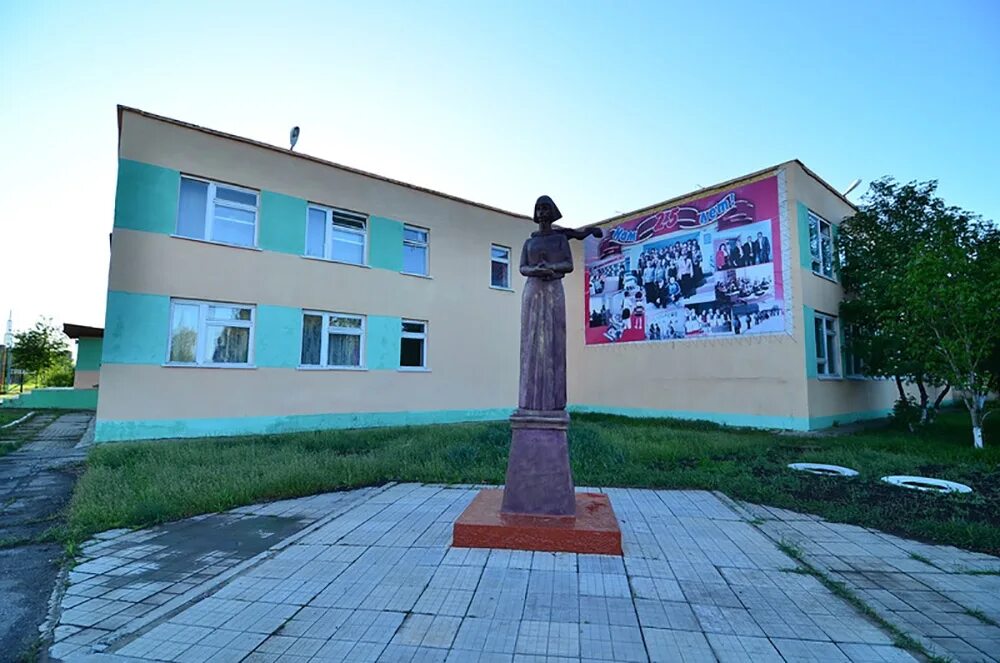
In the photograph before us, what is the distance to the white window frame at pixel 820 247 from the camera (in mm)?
13328

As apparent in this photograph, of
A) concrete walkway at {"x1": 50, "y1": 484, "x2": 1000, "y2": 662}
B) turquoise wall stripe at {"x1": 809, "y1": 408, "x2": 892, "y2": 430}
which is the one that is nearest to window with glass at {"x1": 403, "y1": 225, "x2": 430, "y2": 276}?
concrete walkway at {"x1": 50, "y1": 484, "x2": 1000, "y2": 662}

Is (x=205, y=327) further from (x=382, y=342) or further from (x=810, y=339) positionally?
(x=810, y=339)

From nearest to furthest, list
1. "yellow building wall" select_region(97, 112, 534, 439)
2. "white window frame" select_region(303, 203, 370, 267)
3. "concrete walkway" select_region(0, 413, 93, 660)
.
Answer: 1. "concrete walkway" select_region(0, 413, 93, 660)
2. "yellow building wall" select_region(97, 112, 534, 439)
3. "white window frame" select_region(303, 203, 370, 267)

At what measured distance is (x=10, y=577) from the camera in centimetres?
359

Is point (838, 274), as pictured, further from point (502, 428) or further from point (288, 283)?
point (288, 283)

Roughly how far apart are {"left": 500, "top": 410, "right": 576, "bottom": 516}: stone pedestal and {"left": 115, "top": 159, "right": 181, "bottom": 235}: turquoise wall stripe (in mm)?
9937

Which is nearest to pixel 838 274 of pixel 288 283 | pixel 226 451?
pixel 288 283

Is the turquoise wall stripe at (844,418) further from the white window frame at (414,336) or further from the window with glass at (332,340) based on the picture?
the window with glass at (332,340)

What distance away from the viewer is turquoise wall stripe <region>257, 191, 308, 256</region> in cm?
1176

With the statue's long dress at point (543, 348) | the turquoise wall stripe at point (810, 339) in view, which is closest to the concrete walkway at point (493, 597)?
the statue's long dress at point (543, 348)

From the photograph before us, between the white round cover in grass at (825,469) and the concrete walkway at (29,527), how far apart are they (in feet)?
27.3

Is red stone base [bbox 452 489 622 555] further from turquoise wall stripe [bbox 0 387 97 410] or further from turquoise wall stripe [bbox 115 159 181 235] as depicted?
turquoise wall stripe [bbox 0 387 97 410]

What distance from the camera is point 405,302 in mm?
13906

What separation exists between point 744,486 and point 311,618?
5250 millimetres
